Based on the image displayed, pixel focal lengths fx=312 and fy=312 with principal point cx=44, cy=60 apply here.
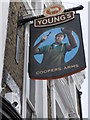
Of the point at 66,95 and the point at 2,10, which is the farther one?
the point at 66,95

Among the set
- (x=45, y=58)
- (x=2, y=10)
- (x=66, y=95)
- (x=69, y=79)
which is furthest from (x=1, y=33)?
(x=69, y=79)

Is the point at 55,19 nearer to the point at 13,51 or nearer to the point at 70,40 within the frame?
the point at 70,40

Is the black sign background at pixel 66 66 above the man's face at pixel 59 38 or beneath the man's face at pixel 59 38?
beneath

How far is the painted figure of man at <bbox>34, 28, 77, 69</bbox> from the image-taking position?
258 inches

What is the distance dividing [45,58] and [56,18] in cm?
132

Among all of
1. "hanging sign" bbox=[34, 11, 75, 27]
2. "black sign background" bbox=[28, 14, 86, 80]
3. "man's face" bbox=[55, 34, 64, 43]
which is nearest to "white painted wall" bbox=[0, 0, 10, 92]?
"black sign background" bbox=[28, 14, 86, 80]

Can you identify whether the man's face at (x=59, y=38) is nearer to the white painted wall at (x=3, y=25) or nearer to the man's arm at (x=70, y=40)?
the man's arm at (x=70, y=40)

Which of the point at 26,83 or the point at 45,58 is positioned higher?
the point at 45,58

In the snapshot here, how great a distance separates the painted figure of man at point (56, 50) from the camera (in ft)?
21.5

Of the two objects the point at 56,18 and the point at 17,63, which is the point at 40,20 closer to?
the point at 56,18

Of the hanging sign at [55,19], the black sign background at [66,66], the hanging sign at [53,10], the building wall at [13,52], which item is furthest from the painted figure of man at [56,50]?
the hanging sign at [53,10]

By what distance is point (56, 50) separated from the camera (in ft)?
Result: 22.3

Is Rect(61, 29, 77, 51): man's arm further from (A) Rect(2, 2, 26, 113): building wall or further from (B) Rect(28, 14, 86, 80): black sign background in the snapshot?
(A) Rect(2, 2, 26, 113): building wall

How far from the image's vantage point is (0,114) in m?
4.47
